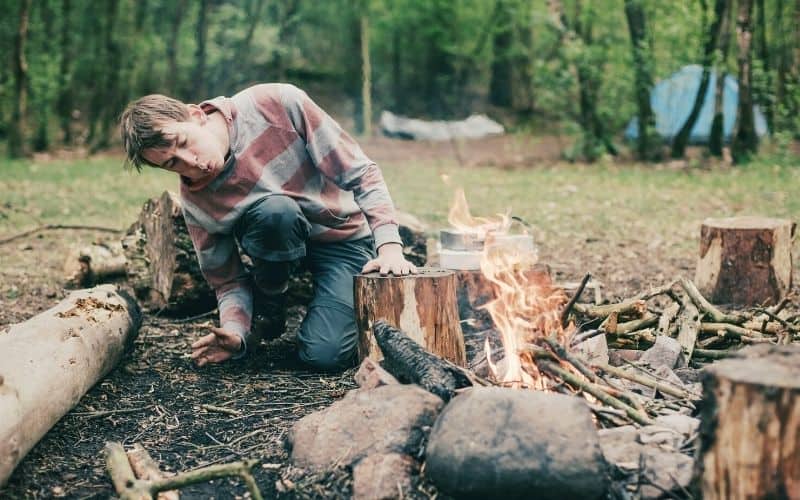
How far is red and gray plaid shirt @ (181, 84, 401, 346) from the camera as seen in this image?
12.6ft

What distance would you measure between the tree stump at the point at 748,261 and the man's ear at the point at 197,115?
10.2 ft

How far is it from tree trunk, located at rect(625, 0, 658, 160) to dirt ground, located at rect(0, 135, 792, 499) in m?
9.16

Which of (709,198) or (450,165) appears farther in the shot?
(450,165)

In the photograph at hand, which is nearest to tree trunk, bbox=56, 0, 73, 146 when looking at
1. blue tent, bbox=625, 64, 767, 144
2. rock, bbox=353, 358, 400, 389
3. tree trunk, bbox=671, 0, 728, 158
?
blue tent, bbox=625, 64, 767, 144

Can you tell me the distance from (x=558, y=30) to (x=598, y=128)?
2.00m

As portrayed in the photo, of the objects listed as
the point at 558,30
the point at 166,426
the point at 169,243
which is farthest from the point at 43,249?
the point at 558,30

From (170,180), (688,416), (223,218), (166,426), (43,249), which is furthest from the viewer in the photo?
(170,180)

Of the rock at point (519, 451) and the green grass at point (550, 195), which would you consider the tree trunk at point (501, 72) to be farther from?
the rock at point (519, 451)

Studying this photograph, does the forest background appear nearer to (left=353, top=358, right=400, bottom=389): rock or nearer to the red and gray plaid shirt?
the red and gray plaid shirt

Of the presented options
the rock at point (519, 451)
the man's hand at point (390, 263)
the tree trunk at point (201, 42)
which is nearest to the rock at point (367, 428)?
the rock at point (519, 451)

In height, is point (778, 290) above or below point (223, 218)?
below

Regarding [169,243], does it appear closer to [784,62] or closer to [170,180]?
[170,180]

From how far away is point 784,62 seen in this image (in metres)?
15.8

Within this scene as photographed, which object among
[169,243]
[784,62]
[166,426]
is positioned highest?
[784,62]
